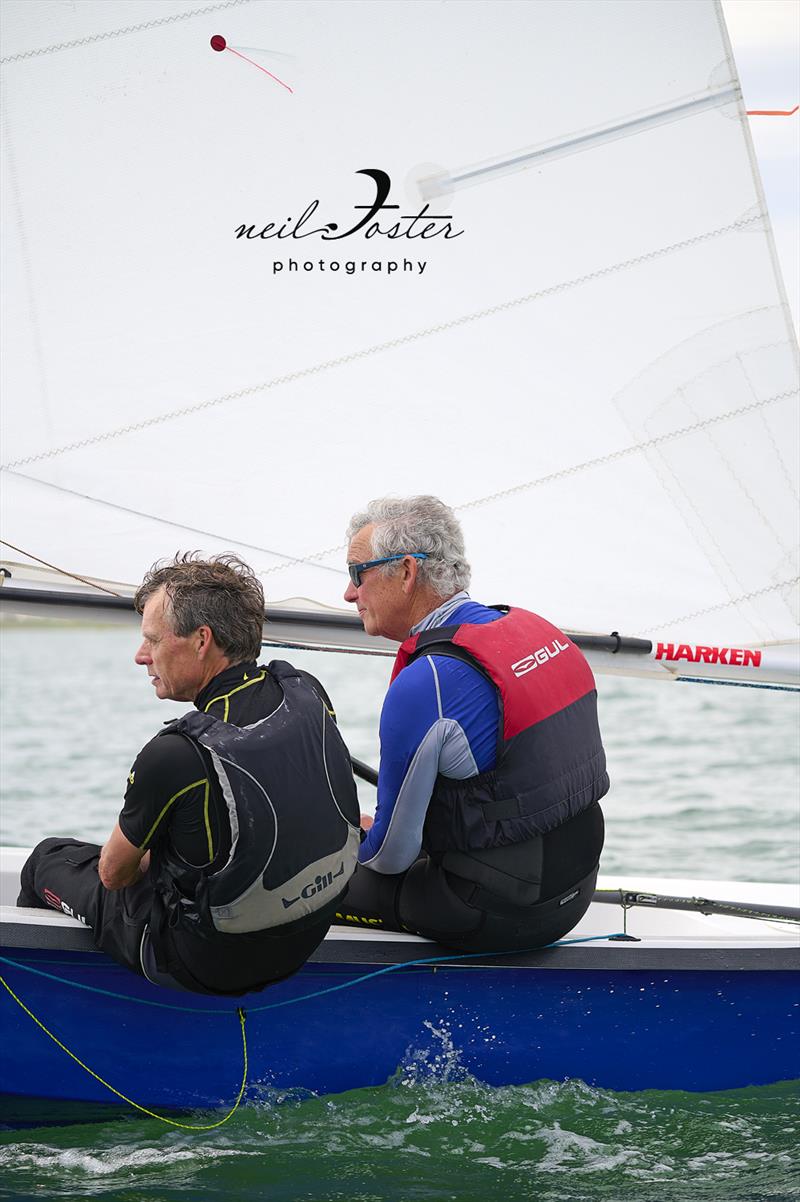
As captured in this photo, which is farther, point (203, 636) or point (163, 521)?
point (163, 521)

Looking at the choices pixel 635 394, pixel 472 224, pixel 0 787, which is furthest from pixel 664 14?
pixel 0 787

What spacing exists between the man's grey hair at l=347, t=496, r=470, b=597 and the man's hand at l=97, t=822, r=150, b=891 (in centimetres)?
63

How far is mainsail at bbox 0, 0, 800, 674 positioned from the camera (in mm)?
3174

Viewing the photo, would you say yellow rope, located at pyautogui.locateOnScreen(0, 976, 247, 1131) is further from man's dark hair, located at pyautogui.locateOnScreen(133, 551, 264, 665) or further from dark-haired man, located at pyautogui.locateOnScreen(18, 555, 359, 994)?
man's dark hair, located at pyautogui.locateOnScreen(133, 551, 264, 665)

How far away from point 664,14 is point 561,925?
194 centimetres

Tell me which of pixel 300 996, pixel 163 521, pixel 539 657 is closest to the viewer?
pixel 539 657

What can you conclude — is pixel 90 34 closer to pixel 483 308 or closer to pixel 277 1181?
pixel 483 308

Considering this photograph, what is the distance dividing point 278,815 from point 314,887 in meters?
0.15

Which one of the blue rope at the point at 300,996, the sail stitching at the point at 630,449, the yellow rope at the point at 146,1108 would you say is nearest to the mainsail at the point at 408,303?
the sail stitching at the point at 630,449

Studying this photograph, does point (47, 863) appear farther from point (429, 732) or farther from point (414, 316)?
point (414, 316)

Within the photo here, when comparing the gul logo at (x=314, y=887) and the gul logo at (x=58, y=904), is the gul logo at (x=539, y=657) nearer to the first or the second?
the gul logo at (x=314, y=887)

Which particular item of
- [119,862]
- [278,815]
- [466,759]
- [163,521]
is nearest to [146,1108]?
[119,862]

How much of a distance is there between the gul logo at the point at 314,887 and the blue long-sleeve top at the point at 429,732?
0.15m

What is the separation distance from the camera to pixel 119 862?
7.41 feet
